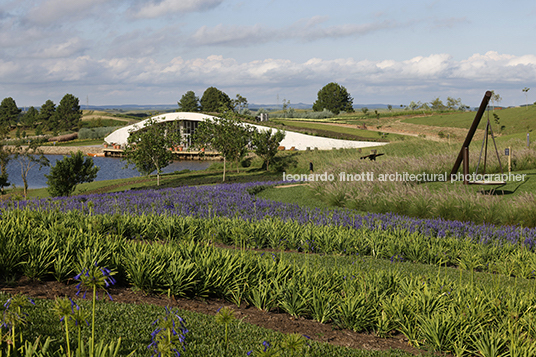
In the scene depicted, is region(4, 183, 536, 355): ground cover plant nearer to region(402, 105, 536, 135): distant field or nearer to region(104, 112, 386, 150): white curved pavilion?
region(104, 112, 386, 150): white curved pavilion

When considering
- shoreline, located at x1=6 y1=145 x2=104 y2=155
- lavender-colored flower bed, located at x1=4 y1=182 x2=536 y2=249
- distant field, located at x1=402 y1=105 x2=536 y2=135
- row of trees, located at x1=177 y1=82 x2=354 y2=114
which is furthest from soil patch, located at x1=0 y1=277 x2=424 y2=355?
row of trees, located at x1=177 y1=82 x2=354 y2=114

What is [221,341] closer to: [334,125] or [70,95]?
[334,125]

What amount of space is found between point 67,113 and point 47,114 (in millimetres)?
6464

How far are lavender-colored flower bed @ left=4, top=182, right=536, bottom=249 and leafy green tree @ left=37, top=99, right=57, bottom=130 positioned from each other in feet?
338

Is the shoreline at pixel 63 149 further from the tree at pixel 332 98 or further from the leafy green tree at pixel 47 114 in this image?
the tree at pixel 332 98

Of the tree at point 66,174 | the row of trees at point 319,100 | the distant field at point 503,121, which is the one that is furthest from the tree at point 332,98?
the tree at point 66,174

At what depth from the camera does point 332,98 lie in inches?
4579

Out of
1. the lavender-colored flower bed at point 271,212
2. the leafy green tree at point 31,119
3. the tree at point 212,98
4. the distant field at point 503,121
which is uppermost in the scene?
the tree at point 212,98

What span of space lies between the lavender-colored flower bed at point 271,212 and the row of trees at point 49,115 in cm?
10170

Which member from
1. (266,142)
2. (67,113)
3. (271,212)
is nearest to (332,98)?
(67,113)

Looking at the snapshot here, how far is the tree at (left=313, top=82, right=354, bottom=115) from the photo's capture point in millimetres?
116500

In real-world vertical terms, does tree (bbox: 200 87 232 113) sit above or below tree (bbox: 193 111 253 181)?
above

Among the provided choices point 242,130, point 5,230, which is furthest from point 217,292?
point 242,130

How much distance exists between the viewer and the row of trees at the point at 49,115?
103750 mm
